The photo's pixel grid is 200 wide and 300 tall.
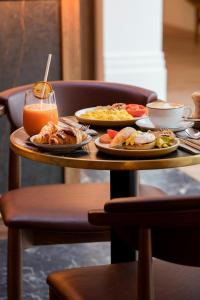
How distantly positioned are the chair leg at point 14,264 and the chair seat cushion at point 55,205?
4 cm

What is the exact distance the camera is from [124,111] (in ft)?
7.58

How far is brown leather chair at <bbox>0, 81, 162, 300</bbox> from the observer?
7.63 ft

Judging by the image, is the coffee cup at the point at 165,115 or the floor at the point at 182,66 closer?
the coffee cup at the point at 165,115

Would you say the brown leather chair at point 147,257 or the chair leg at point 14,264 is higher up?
the brown leather chair at point 147,257

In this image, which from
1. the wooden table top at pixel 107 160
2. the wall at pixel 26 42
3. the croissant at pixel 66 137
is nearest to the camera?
the wooden table top at pixel 107 160

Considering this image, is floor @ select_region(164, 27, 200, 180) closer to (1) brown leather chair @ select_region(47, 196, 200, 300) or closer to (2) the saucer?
(2) the saucer

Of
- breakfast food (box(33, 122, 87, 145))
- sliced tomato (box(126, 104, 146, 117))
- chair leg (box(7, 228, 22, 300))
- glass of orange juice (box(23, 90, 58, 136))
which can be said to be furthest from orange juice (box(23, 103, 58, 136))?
chair leg (box(7, 228, 22, 300))

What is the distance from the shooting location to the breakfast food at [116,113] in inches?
89.5

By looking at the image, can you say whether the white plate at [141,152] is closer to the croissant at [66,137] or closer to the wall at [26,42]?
the croissant at [66,137]

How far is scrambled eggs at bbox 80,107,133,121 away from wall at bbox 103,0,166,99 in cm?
263

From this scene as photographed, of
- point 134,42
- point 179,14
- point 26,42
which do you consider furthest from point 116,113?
point 179,14

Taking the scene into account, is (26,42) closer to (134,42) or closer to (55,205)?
(55,205)

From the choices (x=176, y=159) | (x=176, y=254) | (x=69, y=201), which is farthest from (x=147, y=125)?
(x=176, y=254)

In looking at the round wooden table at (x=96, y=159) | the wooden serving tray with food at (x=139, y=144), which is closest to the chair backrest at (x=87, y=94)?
the round wooden table at (x=96, y=159)
